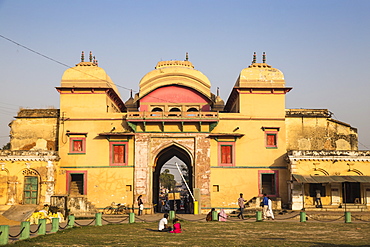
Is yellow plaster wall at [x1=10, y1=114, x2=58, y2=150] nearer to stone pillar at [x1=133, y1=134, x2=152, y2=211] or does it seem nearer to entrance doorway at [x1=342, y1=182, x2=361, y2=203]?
stone pillar at [x1=133, y1=134, x2=152, y2=211]


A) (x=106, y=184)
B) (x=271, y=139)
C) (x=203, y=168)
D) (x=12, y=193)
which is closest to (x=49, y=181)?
(x=12, y=193)

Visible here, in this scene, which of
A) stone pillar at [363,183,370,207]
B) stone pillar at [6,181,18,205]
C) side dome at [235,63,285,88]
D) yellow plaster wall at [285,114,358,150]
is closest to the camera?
stone pillar at [363,183,370,207]

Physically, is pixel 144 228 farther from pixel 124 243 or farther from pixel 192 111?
pixel 192 111

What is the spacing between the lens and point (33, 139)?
1246 inches

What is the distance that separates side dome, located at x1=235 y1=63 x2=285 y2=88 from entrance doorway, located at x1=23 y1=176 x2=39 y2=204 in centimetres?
1397

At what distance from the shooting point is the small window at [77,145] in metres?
30.6

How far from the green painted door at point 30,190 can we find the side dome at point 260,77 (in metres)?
14.0

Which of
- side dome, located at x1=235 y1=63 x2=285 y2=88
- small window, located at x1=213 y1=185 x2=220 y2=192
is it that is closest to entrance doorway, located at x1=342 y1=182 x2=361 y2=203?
side dome, located at x1=235 y1=63 x2=285 y2=88

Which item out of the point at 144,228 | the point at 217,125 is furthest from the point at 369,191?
the point at 144,228

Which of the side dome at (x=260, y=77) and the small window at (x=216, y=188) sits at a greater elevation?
the side dome at (x=260, y=77)

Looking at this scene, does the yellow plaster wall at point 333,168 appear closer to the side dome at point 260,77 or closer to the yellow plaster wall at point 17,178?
the side dome at point 260,77

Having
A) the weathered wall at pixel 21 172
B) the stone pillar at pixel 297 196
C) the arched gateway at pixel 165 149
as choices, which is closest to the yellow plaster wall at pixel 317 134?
the stone pillar at pixel 297 196

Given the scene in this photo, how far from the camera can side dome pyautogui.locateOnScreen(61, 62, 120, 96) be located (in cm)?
3119

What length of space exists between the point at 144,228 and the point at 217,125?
11.3 meters
